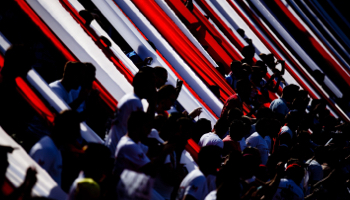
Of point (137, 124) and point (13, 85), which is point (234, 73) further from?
point (13, 85)

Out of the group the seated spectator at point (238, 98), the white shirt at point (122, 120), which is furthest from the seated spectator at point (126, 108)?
the seated spectator at point (238, 98)

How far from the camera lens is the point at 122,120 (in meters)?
2.98

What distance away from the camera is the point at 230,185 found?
2.67 m

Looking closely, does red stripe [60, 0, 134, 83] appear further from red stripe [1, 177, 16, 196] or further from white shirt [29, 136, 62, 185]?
red stripe [1, 177, 16, 196]

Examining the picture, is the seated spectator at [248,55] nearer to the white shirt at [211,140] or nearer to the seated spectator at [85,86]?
the white shirt at [211,140]

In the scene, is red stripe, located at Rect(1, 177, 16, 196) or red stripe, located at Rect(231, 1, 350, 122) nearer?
red stripe, located at Rect(1, 177, 16, 196)

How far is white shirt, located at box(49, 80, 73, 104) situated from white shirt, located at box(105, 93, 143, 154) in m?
0.49

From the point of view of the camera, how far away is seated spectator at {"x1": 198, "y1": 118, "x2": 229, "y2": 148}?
3.78 meters

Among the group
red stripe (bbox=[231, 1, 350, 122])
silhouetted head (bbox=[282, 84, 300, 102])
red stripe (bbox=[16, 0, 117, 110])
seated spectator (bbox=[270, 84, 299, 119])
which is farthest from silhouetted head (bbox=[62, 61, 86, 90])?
red stripe (bbox=[231, 1, 350, 122])

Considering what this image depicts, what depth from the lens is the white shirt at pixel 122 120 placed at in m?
2.98

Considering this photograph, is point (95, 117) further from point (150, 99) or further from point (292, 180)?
point (292, 180)

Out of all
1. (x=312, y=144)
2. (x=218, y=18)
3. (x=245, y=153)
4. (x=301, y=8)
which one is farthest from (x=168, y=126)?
(x=301, y=8)

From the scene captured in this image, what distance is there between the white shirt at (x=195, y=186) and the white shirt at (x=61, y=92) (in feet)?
3.72

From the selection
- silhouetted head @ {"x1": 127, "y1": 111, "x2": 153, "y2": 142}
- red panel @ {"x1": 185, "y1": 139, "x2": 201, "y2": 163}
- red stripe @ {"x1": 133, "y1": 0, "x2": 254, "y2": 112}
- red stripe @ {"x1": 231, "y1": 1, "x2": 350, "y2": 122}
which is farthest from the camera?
red stripe @ {"x1": 231, "y1": 1, "x2": 350, "y2": 122}
